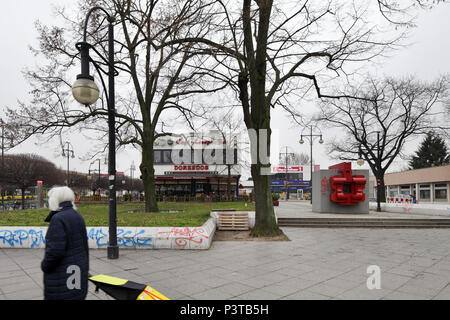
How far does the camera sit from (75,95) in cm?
578

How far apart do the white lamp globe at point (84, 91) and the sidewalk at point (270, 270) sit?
3.69 meters

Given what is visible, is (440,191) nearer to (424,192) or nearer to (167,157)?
(424,192)

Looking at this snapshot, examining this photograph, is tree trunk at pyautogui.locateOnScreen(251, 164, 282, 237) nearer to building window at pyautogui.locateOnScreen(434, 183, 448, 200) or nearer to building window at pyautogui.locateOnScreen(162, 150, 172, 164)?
building window at pyautogui.locateOnScreen(162, 150, 172, 164)

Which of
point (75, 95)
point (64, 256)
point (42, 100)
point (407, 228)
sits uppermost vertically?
point (42, 100)

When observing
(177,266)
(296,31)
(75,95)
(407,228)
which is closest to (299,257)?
(177,266)

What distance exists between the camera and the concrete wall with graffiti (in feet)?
27.1

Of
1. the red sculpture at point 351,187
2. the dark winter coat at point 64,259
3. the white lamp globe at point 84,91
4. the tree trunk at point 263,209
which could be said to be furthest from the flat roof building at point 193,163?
the dark winter coat at point 64,259

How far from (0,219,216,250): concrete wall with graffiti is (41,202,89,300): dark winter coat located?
553cm

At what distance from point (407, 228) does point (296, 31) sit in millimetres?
11121

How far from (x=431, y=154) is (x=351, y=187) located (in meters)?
39.1

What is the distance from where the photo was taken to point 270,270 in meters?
6.05

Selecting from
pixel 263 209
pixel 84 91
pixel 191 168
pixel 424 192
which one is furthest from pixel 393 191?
pixel 84 91
